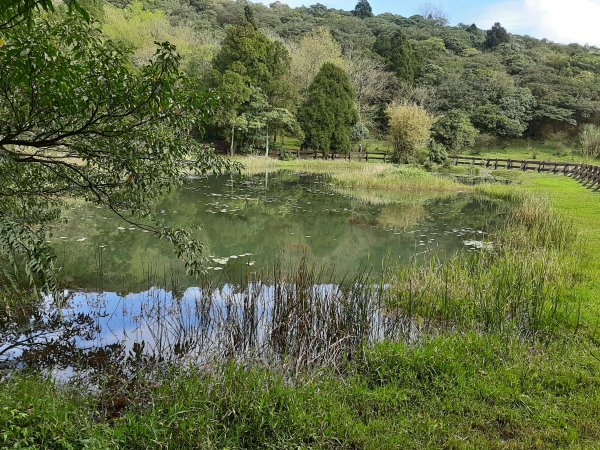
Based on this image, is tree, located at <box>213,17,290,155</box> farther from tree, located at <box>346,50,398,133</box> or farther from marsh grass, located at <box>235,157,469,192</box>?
tree, located at <box>346,50,398,133</box>

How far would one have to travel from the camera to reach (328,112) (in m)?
34.8

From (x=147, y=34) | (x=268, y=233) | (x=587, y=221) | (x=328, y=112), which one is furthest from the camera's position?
(x=147, y=34)

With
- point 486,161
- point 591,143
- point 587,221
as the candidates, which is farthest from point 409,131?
point 587,221

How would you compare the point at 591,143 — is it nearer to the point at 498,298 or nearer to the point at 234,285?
the point at 498,298

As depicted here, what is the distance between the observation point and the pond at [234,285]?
4910 millimetres

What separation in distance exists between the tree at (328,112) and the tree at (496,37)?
4208cm

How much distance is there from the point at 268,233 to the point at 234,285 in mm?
5174

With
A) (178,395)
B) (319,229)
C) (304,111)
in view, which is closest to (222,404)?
(178,395)

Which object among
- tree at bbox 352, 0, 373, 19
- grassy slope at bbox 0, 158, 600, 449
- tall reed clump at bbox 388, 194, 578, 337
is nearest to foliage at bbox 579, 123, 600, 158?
tall reed clump at bbox 388, 194, 578, 337

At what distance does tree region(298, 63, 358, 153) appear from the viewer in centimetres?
3466

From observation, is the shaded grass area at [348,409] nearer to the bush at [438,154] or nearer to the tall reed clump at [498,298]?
the tall reed clump at [498,298]

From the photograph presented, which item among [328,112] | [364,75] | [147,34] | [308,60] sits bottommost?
[328,112]

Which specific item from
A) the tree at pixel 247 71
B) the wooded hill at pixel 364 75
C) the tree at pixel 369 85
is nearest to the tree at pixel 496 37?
the wooded hill at pixel 364 75

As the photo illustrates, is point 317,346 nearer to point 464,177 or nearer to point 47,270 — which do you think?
point 47,270
